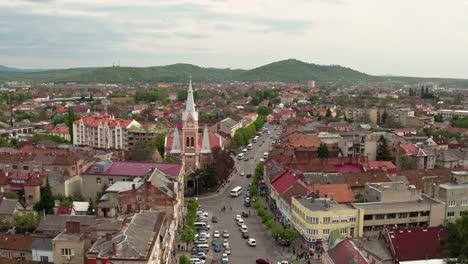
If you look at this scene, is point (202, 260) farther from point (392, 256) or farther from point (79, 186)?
point (79, 186)

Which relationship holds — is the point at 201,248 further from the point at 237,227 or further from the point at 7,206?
the point at 7,206

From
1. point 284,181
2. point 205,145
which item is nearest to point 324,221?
point 284,181

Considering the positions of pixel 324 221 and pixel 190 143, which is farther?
pixel 190 143

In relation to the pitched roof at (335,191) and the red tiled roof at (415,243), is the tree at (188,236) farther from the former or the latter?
the red tiled roof at (415,243)

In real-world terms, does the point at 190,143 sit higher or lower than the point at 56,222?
higher

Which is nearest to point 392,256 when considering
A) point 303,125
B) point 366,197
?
point 366,197

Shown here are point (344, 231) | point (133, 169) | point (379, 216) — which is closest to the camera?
point (344, 231)

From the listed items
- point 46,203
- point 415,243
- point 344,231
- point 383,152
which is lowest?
point 344,231
